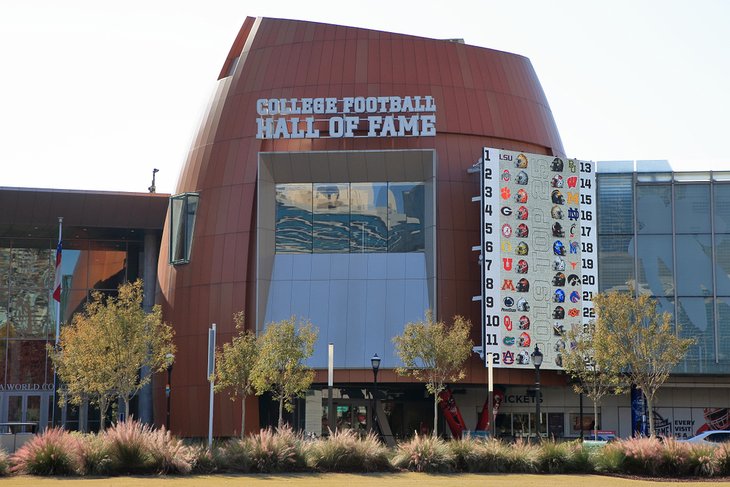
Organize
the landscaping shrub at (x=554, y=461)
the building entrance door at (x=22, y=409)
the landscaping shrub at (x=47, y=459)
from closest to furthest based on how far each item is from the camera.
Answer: the landscaping shrub at (x=47, y=459) → the landscaping shrub at (x=554, y=461) → the building entrance door at (x=22, y=409)

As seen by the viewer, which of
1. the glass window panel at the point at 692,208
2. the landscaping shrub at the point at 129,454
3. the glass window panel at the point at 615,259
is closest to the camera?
the landscaping shrub at the point at 129,454

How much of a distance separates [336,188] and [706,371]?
22.2 m

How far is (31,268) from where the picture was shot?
76.6 metres

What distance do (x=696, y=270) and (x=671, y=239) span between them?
7.02 ft

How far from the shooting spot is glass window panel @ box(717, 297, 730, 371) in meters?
63.4

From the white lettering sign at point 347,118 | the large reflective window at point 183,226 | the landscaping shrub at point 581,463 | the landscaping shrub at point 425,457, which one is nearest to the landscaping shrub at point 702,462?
the landscaping shrub at point 581,463

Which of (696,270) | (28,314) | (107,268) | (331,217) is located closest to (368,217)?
(331,217)

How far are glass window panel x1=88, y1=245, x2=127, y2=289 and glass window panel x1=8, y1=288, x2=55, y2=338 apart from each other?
322 cm

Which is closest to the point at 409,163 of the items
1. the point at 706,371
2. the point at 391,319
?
the point at 391,319

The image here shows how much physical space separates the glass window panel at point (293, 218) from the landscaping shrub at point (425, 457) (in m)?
24.8

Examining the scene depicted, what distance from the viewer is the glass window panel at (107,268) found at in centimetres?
7731

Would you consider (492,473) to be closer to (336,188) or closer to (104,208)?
(336,188)

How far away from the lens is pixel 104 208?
71625 millimetres

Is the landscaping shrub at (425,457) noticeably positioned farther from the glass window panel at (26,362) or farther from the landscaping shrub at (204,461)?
the glass window panel at (26,362)
